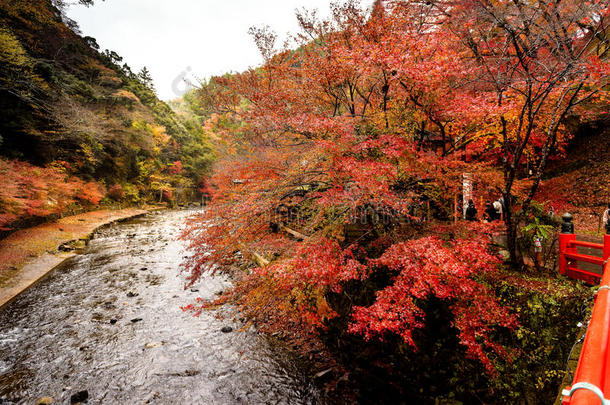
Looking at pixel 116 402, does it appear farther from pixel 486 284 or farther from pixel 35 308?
pixel 486 284

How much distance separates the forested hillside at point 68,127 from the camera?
11.5 m

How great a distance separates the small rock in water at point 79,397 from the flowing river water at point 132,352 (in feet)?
0.26

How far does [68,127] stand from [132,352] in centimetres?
1753

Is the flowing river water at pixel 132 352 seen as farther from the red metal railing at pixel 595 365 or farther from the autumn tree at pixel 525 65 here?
the autumn tree at pixel 525 65

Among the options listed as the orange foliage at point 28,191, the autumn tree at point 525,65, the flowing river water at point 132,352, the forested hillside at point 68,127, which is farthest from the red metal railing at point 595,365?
the forested hillside at point 68,127

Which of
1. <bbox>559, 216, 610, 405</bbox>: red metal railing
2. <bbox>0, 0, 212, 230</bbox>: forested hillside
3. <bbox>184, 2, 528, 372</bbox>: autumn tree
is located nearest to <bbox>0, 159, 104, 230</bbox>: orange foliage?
<bbox>0, 0, 212, 230</bbox>: forested hillside

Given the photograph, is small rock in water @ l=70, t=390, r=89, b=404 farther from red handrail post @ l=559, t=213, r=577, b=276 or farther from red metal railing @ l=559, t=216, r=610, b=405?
red handrail post @ l=559, t=213, r=577, b=276

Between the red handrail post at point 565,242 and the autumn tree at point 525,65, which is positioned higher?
the autumn tree at point 525,65

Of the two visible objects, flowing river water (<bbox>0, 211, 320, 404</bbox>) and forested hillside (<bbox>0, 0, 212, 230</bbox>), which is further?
forested hillside (<bbox>0, 0, 212, 230</bbox>)

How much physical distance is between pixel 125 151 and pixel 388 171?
27.2 m

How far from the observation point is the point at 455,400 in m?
4.12

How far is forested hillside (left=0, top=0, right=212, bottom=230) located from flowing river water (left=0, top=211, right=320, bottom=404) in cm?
532

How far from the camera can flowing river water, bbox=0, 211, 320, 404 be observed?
430 cm

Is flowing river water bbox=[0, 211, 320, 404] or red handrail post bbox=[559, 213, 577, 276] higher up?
red handrail post bbox=[559, 213, 577, 276]
